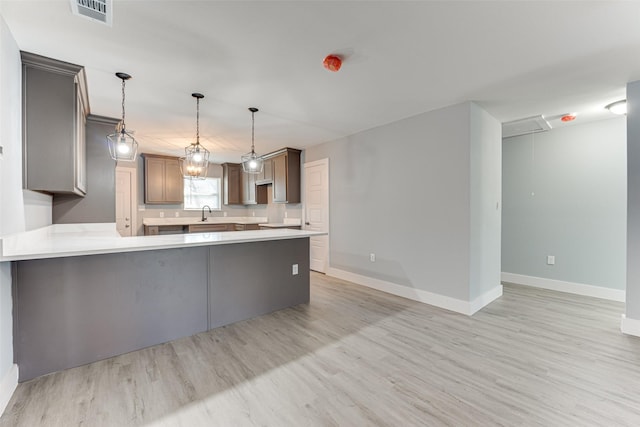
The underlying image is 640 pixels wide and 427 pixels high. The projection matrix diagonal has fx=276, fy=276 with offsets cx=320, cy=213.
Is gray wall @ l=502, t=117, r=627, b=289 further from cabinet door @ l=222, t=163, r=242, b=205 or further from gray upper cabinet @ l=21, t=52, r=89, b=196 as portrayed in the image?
cabinet door @ l=222, t=163, r=242, b=205

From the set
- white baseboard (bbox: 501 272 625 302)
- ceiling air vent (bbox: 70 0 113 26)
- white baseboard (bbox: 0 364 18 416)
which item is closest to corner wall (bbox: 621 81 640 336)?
white baseboard (bbox: 501 272 625 302)

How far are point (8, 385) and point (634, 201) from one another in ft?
17.4

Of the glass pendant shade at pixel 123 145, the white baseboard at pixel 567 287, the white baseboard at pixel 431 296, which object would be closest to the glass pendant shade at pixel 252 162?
the glass pendant shade at pixel 123 145

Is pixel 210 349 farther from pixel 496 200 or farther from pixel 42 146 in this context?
pixel 496 200

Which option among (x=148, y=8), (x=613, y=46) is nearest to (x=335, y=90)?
(x=148, y=8)

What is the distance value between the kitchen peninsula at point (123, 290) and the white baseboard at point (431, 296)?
1.57 meters

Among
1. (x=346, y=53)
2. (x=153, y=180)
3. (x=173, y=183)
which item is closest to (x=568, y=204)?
(x=346, y=53)

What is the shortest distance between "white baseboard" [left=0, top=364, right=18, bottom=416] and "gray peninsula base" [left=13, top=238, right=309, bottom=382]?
0.22ft

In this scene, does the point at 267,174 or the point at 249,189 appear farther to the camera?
the point at 249,189

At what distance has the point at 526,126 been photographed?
157 inches

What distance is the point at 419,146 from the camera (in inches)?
144

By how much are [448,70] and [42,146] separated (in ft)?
11.5

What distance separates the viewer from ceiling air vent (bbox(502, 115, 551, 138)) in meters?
3.74

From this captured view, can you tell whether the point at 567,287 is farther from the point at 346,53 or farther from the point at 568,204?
the point at 346,53
